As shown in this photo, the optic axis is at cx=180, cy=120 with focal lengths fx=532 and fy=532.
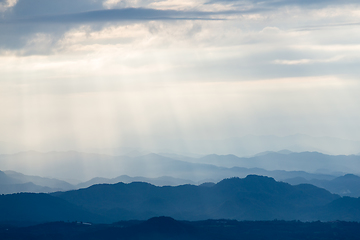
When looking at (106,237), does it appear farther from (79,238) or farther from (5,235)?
(5,235)

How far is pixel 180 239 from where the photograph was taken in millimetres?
194625

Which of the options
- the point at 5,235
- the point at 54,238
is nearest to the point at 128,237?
the point at 54,238

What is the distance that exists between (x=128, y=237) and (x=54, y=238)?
28.3 metres

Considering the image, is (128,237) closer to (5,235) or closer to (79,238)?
(79,238)

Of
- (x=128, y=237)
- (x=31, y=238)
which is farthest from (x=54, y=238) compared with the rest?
(x=128, y=237)

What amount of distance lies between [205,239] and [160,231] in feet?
57.4

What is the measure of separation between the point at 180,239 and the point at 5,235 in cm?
6471

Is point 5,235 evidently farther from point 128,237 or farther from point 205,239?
point 205,239

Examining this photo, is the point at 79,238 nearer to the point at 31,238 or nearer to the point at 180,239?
the point at 31,238

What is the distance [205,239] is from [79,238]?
46832mm

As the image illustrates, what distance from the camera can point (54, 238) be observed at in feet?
647

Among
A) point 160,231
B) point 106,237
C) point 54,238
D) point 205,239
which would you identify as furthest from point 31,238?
point 205,239

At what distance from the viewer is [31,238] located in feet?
638

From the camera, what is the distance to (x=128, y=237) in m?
193
